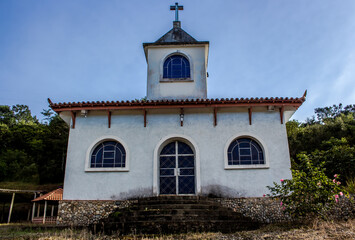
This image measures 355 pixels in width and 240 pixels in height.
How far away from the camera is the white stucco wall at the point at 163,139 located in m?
10.9

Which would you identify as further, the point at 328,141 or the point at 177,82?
the point at 328,141

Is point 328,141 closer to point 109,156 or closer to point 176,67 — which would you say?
point 176,67

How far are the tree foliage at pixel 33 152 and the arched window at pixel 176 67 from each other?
57.6 ft

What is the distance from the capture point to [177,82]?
13.9 m

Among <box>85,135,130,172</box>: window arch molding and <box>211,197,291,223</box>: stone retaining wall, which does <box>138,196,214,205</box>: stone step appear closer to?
<box>211,197,291,223</box>: stone retaining wall

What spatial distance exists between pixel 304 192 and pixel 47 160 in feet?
86.4

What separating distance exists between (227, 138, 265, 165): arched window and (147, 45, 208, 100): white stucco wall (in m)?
3.24

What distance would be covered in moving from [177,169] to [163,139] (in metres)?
1.37

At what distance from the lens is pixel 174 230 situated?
8.34 m

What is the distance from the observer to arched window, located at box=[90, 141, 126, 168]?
11.4 meters

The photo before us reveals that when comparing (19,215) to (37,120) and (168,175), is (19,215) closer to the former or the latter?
(168,175)

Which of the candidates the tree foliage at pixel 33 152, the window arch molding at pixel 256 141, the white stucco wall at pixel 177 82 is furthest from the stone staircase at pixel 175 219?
the tree foliage at pixel 33 152

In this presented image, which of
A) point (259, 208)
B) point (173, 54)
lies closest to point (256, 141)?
point (259, 208)

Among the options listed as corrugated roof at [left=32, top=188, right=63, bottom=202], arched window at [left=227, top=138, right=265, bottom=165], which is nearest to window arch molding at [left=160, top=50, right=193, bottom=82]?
arched window at [left=227, top=138, right=265, bottom=165]
